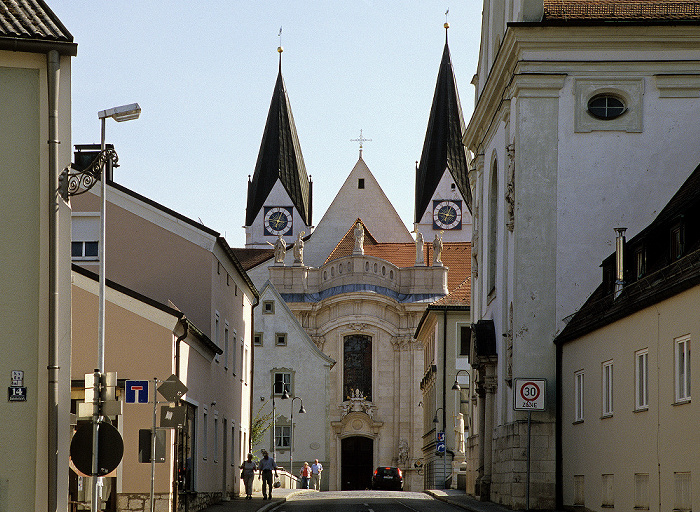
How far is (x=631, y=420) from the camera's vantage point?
22.7m

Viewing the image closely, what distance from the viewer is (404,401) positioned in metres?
82.2

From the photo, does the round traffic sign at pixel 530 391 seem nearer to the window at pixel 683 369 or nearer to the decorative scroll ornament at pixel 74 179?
the window at pixel 683 369

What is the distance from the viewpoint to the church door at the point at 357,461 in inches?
3221

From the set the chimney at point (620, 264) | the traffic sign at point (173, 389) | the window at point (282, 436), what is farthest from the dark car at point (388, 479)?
the traffic sign at point (173, 389)

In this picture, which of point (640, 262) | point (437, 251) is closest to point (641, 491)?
point (640, 262)

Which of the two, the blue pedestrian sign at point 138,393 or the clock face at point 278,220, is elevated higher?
the clock face at point 278,220

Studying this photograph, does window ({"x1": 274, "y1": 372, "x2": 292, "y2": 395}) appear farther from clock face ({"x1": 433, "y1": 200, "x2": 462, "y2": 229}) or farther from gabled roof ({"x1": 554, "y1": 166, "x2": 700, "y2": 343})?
gabled roof ({"x1": 554, "y1": 166, "x2": 700, "y2": 343})

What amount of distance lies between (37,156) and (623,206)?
16485 mm

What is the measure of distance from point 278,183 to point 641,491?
8111 cm

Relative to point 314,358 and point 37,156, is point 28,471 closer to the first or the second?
point 37,156

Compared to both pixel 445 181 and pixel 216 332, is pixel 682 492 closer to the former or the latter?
pixel 216 332

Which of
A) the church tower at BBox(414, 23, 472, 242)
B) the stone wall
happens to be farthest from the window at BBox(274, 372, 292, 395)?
the stone wall

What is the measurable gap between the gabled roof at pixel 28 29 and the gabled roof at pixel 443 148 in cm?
8009

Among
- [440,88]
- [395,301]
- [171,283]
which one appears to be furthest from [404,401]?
[171,283]
